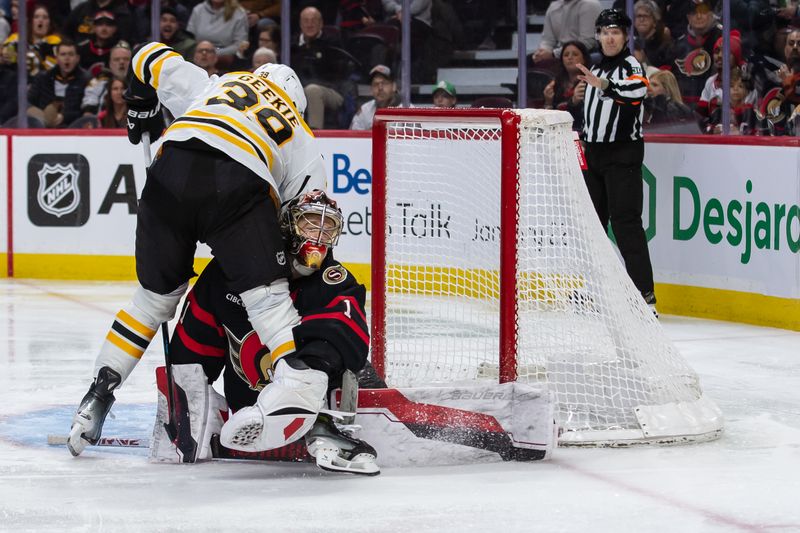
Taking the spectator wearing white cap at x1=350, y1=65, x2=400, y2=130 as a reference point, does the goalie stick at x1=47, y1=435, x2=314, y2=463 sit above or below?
below

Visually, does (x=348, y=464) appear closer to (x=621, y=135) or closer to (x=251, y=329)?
(x=251, y=329)

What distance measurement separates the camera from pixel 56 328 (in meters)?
5.69

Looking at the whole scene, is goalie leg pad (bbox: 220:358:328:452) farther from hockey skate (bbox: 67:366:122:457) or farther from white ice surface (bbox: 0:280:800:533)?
hockey skate (bbox: 67:366:122:457)

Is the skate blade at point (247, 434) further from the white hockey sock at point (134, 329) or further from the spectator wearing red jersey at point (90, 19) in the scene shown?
the spectator wearing red jersey at point (90, 19)

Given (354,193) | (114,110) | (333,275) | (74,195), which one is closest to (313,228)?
(333,275)

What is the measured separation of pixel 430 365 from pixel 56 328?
207 cm

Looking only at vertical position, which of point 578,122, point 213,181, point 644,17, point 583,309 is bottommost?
point 583,309

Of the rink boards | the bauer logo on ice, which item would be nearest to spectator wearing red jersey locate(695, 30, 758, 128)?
the rink boards

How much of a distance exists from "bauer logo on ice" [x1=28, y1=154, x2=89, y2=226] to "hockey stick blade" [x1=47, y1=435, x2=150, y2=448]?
3.93m

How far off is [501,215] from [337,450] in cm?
77

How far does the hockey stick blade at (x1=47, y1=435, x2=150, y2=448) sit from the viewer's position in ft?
11.7

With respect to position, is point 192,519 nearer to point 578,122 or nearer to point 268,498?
point 268,498

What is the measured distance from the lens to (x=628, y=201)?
577 centimetres

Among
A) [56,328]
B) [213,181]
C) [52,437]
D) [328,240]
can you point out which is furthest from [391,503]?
[56,328]
